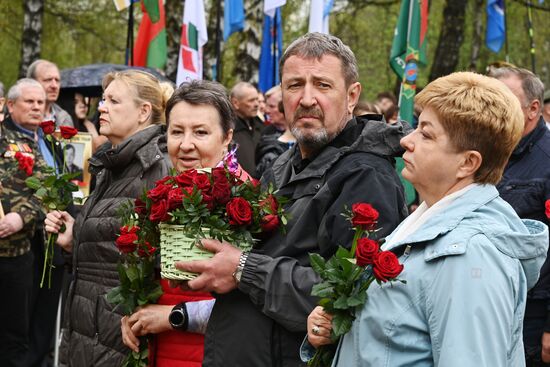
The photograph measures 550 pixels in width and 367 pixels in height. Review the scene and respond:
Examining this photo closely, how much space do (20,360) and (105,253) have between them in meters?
3.40

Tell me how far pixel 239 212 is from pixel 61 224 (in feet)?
6.70

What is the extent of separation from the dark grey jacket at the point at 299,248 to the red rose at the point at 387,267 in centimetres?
60

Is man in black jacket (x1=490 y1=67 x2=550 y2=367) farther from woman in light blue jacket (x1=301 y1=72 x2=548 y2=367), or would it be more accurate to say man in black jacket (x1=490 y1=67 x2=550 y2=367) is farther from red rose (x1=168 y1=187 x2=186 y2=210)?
red rose (x1=168 y1=187 x2=186 y2=210)

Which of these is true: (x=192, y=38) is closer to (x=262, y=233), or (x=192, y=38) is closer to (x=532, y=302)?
(x=532, y=302)

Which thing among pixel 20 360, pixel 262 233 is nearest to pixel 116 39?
pixel 20 360

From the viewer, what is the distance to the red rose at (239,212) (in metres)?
3.79

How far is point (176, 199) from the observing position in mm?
3861

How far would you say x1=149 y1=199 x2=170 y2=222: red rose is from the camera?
3.88 metres

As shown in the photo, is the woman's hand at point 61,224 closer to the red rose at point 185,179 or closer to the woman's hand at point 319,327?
the red rose at point 185,179

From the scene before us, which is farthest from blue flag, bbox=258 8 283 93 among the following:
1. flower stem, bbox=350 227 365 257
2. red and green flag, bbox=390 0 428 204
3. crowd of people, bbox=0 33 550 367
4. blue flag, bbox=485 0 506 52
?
flower stem, bbox=350 227 365 257

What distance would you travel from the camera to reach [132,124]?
18.3 ft

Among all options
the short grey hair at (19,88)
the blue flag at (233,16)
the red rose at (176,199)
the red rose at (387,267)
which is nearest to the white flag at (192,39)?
the blue flag at (233,16)

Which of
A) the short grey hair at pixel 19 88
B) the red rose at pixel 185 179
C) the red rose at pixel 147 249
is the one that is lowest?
the red rose at pixel 147 249

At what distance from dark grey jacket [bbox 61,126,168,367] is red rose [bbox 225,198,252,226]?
1.43m
